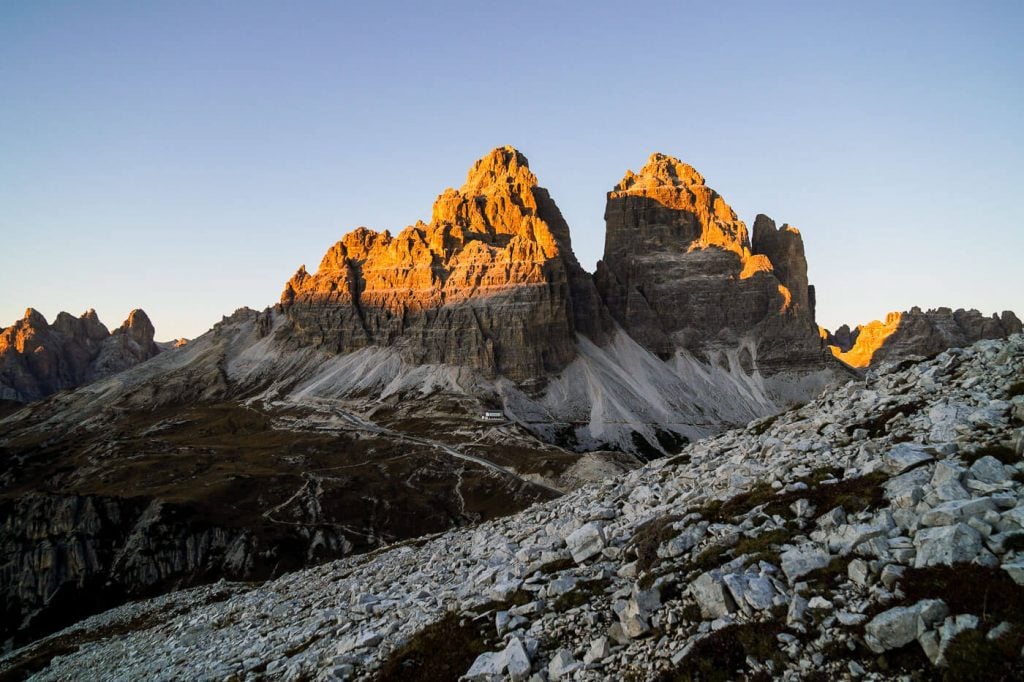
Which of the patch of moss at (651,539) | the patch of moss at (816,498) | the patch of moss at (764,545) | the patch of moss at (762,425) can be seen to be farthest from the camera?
the patch of moss at (762,425)

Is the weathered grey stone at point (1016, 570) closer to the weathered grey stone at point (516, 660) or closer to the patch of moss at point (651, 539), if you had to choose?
the patch of moss at point (651, 539)

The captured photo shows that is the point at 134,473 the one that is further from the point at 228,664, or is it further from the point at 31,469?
the point at 228,664

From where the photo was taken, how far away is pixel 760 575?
16.6 meters

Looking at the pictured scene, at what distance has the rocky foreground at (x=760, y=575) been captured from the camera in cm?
1366

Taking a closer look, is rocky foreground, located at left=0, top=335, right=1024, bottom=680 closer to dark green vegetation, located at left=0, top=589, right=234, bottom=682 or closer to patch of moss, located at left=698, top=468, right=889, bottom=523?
patch of moss, located at left=698, top=468, right=889, bottom=523

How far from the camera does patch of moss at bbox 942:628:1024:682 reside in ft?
37.9

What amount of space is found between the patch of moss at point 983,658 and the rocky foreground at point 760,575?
30 millimetres

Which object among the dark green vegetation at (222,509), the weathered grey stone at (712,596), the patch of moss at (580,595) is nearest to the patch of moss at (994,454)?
the weathered grey stone at (712,596)

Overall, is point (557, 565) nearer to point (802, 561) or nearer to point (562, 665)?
point (562, 665)

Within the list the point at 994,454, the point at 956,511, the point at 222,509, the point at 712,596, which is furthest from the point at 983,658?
the point at 222,509

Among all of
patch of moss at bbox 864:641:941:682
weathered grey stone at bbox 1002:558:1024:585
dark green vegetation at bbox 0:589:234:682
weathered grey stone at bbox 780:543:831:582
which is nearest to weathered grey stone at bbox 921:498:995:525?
weathered grey stone at bbox 1002:558:1024:585

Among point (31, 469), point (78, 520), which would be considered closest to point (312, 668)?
point (78, 520)

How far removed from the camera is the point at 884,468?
20.5 meters

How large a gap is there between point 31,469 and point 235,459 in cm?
6195
